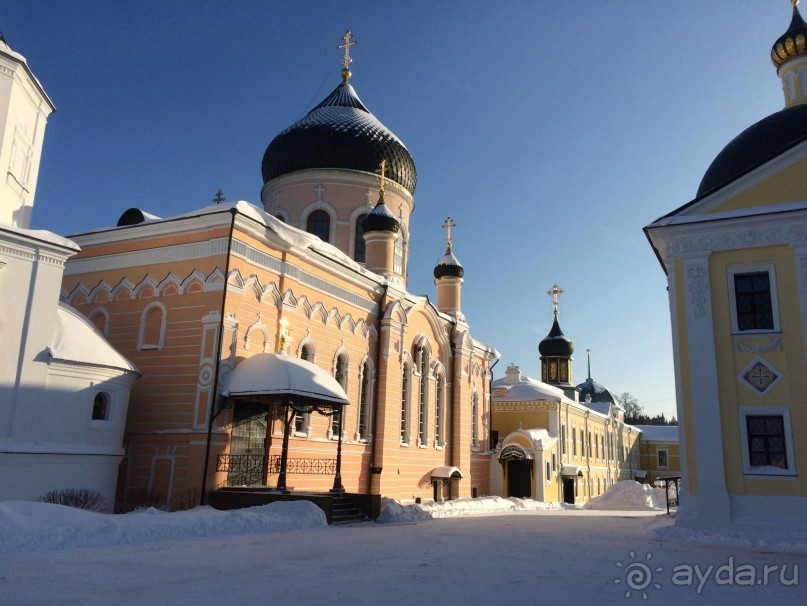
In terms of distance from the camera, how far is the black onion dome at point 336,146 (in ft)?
69.7

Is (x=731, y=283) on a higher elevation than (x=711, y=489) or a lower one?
higher

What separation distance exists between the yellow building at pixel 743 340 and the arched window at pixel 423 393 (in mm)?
8810

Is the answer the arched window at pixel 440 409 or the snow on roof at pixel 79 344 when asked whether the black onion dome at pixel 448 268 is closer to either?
the arched window at pixel 440 409

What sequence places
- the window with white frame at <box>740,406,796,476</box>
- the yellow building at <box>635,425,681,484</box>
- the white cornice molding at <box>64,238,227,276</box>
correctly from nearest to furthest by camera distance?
the window with white frame at <box>740,406,796,476</box>, the white cornice molding at <box>64,238,227,276</box>, the yellow building at <box>635,425,681,484</box>

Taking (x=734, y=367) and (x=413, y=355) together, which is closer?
(x=734, y=367)

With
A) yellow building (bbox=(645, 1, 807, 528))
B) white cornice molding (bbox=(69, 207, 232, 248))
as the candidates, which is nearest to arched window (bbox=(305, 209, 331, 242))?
white cornice molding (bbox=(69, 207, 232, 248))

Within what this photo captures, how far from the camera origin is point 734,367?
39.7ft

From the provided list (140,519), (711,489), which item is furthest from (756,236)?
(140,519)

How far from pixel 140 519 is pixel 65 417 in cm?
331

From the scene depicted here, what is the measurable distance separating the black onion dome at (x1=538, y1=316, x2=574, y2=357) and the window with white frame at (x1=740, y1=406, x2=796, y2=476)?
27.4 m

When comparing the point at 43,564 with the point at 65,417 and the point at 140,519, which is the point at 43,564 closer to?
the point at 140,519

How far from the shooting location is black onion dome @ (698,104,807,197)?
45.9 feet

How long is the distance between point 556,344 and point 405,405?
72.1 feet

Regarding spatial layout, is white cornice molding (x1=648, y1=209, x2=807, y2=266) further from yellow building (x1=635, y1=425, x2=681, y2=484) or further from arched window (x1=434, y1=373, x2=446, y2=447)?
yellow building (x1=635, y1=425, x2=681, y2=484)
